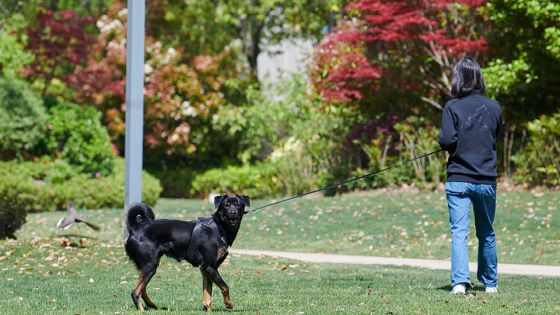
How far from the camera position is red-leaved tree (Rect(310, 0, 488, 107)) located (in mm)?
18234

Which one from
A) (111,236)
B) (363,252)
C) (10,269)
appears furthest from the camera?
(111,236)

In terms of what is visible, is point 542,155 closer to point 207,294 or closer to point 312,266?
point 312,266

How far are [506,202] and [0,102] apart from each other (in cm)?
1089

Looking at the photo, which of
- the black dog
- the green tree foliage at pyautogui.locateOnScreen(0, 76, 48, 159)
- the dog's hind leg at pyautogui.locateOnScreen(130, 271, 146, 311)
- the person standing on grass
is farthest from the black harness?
the green tree foliage at pyautogui.locateOnScreen(0, 76, 48, 159)

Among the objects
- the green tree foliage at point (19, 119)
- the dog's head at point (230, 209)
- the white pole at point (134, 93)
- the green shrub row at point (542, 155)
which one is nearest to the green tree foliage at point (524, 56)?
the green shrub row at point (542, 155)

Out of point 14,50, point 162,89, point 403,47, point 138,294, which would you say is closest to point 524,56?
point 403,47

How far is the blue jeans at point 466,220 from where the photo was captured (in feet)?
26.3

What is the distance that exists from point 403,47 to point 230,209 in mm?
13164

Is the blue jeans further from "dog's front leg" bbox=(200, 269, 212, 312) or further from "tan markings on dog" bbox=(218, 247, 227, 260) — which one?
"dog's front leg" bbox=(200, 269, 212, 312)

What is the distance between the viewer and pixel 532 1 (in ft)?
54.4

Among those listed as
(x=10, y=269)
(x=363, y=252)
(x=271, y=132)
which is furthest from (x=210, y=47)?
(x=10, y=269)

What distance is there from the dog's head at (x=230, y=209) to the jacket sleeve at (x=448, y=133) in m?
1.85

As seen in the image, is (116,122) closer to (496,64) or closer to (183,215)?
(183,215)

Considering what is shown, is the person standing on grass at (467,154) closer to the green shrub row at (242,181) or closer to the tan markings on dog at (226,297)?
the tan markings on dog at (226,297)
